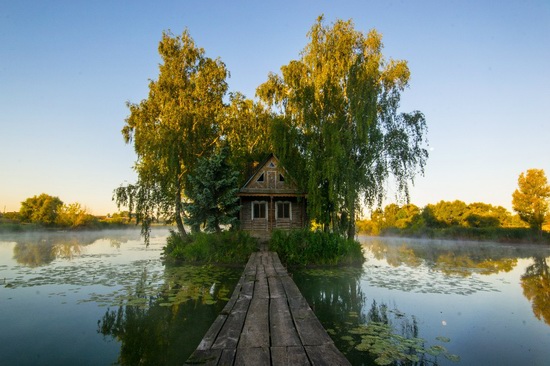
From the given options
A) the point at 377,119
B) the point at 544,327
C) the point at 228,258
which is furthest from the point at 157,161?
the point at 544,327

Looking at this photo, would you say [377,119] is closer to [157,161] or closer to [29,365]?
[157,161]

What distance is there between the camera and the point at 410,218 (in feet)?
204

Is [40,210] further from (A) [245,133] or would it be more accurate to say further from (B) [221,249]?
(B) [221,249]

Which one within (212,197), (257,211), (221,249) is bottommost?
(221,249)

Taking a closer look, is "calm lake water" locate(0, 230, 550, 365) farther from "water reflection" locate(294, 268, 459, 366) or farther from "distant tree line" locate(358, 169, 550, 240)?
"distant tree line" locate(358, 169, 550, 240)

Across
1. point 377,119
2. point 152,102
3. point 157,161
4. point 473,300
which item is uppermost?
point 152,102

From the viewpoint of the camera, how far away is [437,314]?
9.31 metres

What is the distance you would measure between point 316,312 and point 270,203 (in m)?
17.7

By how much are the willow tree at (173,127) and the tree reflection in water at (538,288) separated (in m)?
20.7

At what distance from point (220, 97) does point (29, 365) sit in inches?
916

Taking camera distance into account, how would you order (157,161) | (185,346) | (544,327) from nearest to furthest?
(185,346) < (544,327) < (157,161)

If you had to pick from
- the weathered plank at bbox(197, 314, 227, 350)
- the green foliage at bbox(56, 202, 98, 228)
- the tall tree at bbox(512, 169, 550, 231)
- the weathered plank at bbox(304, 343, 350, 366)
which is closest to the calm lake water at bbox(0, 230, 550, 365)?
the weathered plank at bbox(197, 314, 227, 350)

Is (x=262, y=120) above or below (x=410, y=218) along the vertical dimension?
above

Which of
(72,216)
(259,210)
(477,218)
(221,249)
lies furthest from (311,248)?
(72,216)
